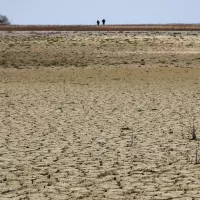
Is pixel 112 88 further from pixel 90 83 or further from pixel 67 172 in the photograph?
pixel 67 172

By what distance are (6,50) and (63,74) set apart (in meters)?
6.00

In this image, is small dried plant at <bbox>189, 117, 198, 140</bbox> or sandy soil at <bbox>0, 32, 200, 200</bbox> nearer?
sandy soil at <bbox>0, 32, 200, 200</bbox>

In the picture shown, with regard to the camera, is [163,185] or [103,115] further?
[103,115]

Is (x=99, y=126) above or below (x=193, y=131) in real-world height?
below

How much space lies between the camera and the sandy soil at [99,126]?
559 cm

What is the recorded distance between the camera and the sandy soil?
5.59 m

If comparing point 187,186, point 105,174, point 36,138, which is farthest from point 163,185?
point 36,138

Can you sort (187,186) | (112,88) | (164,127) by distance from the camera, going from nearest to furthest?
(187,186) < (164,127) < (112,88)

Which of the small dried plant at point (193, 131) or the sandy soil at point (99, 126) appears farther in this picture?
the small dried plant at point (193, 131)

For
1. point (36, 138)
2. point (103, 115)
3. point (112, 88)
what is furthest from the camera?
point (112, 88)

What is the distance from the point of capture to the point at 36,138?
26.5ft

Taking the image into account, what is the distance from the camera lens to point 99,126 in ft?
29.6

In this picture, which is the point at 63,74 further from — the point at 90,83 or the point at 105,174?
the point at 105,174

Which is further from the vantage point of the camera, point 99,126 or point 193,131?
point 99,126
